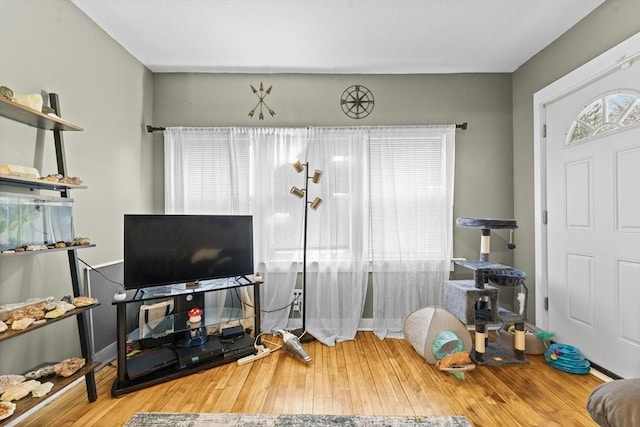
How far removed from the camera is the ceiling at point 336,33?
198 cm

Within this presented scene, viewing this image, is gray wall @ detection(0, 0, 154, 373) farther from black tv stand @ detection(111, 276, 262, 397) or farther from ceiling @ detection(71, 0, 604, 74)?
black tv stand @ detection(111, 276, 262, 397)

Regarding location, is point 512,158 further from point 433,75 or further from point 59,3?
point 59,3

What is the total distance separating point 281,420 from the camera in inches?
63.3

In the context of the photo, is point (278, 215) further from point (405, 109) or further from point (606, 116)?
point (606, 116)

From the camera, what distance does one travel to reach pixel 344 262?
9.12ft

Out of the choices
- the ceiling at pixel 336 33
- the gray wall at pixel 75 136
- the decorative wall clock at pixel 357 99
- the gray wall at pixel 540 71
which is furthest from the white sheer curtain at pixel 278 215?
the gray wall at pixel 540 71

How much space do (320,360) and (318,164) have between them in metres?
1.75

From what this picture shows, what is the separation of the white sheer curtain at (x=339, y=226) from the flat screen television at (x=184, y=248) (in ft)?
2.30

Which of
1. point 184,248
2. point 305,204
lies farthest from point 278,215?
point 184,248

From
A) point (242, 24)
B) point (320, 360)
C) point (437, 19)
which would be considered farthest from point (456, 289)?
point (242, 24)

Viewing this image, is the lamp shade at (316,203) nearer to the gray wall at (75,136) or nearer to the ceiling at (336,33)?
the ceiling at (336,33)

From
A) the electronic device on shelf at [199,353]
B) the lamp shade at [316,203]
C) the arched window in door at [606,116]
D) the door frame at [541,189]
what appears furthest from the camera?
the lamp shade at [316,203]

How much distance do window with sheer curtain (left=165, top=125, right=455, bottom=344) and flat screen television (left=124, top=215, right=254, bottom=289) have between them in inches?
13.7

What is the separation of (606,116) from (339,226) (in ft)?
7.08
